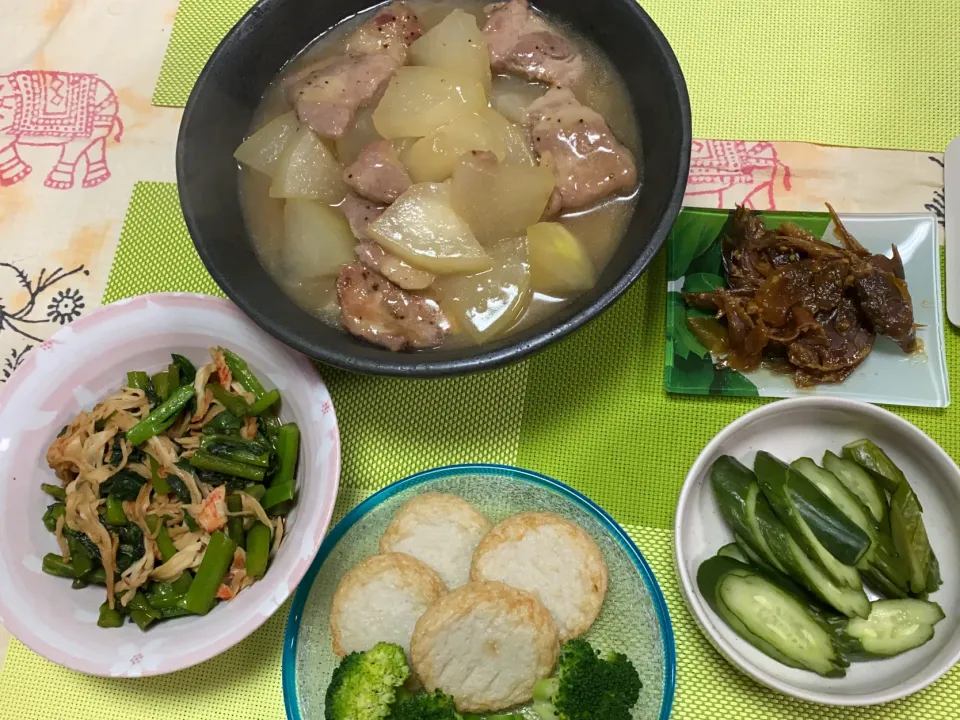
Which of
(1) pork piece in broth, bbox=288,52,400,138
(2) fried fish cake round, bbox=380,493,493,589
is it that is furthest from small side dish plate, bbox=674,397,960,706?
(1) pork piece in broth, bbox=288,52,400,138

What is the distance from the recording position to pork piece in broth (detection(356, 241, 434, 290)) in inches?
68.2

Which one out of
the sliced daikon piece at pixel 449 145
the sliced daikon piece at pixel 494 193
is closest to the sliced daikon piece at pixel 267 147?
the sliced daikon piece at pixel 449 145

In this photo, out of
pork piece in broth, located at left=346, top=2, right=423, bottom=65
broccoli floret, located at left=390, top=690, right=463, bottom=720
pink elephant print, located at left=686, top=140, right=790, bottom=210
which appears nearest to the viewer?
broccoli floret, located at left=390, top=690, right=463, bottom=720

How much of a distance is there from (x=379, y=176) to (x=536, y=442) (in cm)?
82

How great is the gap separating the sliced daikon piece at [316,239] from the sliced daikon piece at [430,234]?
13 cm

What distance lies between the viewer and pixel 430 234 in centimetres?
171

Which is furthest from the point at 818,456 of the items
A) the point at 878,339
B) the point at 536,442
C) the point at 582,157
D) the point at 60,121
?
the point at 60,121

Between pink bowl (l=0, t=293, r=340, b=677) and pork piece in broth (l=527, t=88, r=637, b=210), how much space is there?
80 cm

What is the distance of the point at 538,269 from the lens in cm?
174

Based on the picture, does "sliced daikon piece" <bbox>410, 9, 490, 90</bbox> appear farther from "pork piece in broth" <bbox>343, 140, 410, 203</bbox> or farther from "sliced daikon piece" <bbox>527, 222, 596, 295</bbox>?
"sliced daikon piece" <bbox>527, 222, 596, 295</bbox>

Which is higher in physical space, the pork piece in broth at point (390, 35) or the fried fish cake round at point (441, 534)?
the pork piece in broth at point (390, 35)

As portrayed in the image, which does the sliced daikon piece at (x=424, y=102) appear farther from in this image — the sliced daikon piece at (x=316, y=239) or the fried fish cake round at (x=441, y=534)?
the fried fish cake round at (x=441, y=534)

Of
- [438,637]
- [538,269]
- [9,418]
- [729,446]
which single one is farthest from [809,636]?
[9,418]

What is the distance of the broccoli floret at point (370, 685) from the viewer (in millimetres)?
1525
